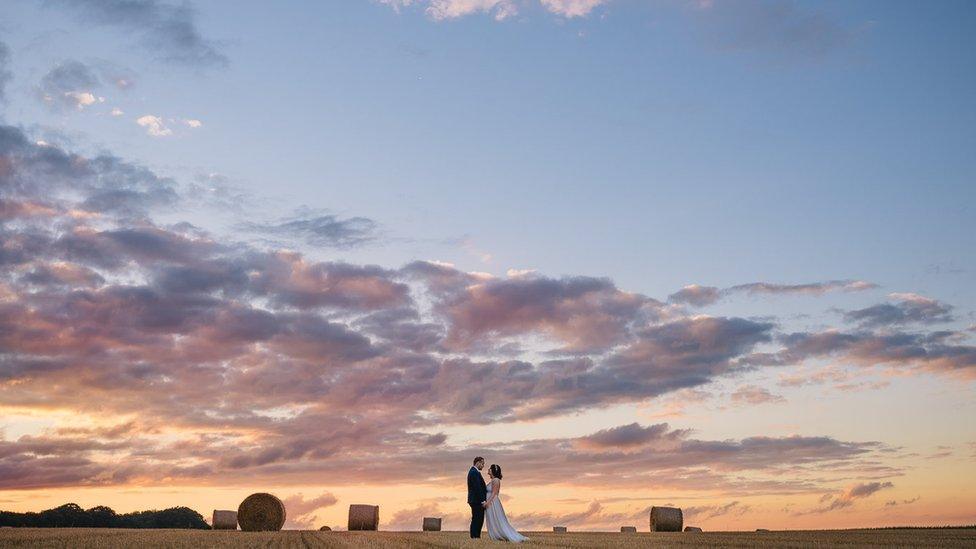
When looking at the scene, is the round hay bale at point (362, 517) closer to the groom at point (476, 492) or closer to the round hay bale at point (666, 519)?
the round hay bale at point (666, 519)

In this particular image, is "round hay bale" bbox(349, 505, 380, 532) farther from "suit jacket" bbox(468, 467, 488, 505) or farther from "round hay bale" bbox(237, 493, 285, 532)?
"suit jacket" bbox(468, 467, 488, 505)

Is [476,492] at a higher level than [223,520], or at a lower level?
higher

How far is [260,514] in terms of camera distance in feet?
139

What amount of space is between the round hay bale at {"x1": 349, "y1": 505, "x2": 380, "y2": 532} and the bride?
2104 centimetres

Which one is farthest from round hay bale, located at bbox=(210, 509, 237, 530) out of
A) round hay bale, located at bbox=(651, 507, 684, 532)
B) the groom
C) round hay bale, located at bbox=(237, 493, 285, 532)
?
the groom

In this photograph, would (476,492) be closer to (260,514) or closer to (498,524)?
(498,524)

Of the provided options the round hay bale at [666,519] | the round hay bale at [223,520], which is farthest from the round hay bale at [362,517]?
the round hay bale at [666,519]

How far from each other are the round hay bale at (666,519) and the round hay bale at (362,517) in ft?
46.9

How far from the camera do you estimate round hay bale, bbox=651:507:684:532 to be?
4112cm

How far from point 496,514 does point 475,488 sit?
3.22 feet

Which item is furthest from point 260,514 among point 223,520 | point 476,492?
point 476,492

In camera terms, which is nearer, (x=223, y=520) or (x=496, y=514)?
(x=496, y=514)

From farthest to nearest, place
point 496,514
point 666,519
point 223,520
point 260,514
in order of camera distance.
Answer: point 223,520 < point 260,514 < point 666,519 < point 496,514

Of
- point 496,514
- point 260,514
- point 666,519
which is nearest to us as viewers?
point 496,514
